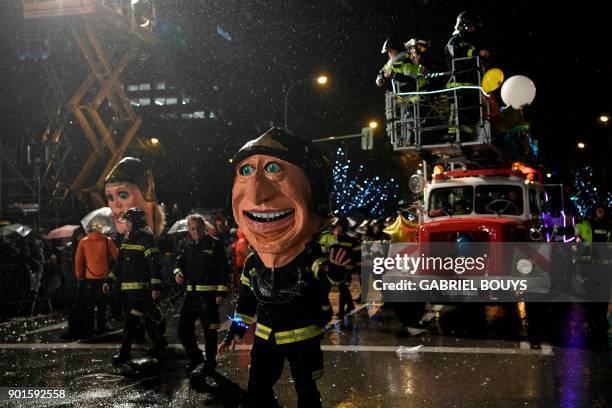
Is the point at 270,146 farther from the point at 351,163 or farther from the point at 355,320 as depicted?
the point at 351,163

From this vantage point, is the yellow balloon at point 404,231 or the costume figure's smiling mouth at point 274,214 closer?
the costume figure's smiling mouth at point 274,214

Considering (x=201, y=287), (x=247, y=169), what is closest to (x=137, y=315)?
(x=201, y=287)

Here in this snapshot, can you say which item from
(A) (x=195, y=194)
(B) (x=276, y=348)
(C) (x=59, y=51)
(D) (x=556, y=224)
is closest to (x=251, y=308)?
(B) (x=276, y=348)

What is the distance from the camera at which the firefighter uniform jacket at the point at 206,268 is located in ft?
22.6

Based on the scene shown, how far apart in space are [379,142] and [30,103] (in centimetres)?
3090

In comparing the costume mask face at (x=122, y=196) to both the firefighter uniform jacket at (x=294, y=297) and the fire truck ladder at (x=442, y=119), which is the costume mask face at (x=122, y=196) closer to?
the firefighter uniform jacket at (x=294, y=297)

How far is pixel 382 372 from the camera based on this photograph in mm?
6910

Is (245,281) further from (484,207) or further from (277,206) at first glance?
(484,207)

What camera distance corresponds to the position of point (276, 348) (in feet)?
14.7

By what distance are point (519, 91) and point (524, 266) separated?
2989 mm

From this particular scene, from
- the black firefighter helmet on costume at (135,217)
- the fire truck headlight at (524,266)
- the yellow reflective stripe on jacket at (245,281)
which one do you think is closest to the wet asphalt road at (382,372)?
the fire truck headlight at (524,266)

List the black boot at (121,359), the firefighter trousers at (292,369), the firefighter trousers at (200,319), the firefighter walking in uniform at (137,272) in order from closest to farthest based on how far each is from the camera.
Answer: the firefighter trousers at (292,369), the firefighter trousers at (200,319), the black boot at (121,359), the firefighter walking in uniform at (137,272)

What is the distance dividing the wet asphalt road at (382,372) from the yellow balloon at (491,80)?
12.3ft

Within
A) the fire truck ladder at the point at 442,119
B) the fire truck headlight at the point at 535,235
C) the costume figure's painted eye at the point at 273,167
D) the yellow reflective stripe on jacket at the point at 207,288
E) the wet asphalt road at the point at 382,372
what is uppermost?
the fire truck ladder at the point at 442,119
